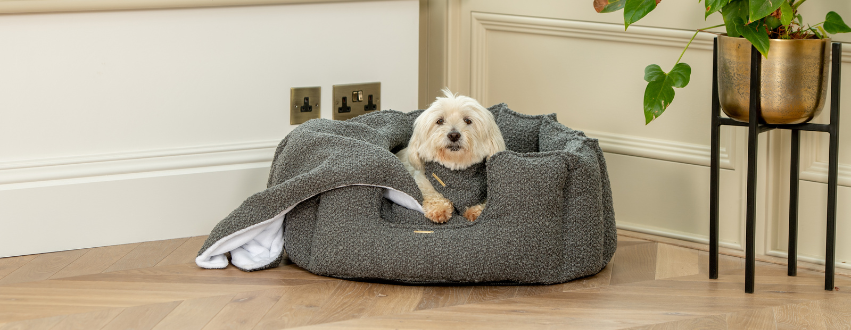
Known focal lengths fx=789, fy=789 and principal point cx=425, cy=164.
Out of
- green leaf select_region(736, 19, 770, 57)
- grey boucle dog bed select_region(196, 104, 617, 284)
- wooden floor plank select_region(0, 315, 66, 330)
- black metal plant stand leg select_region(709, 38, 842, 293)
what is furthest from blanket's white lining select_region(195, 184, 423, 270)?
green leaf select_region(736, 19, 770, 57)

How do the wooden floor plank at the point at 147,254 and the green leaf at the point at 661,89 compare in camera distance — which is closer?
the green leaf at the point at 661,89

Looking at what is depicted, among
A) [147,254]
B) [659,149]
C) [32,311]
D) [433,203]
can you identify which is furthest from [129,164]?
[659,149]

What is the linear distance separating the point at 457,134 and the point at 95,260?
1.14 m

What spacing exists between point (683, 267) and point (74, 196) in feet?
5.99

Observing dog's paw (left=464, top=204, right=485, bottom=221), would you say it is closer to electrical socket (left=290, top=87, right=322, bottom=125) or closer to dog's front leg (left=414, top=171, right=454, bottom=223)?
dog's front leg (left=414, top=171, right=454, bottom=223)

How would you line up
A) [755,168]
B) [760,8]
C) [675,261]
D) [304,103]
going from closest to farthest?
[760,8] → [755,168] → [675,261] → [304,103]

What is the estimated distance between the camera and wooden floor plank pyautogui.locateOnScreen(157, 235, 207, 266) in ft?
7.54

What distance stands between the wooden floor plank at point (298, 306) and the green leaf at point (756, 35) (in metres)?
1.18

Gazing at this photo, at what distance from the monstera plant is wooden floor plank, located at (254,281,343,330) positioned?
0.96 metres

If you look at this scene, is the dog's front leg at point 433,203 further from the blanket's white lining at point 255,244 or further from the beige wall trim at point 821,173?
the beige wall trim at point 821,173

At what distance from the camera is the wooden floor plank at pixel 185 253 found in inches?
90.5

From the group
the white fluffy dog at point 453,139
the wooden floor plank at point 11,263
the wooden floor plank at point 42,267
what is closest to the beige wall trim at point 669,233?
the white fluffy dog at point 453,139

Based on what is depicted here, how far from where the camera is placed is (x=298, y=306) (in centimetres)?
191

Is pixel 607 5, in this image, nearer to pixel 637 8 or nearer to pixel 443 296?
pixel 637 8
